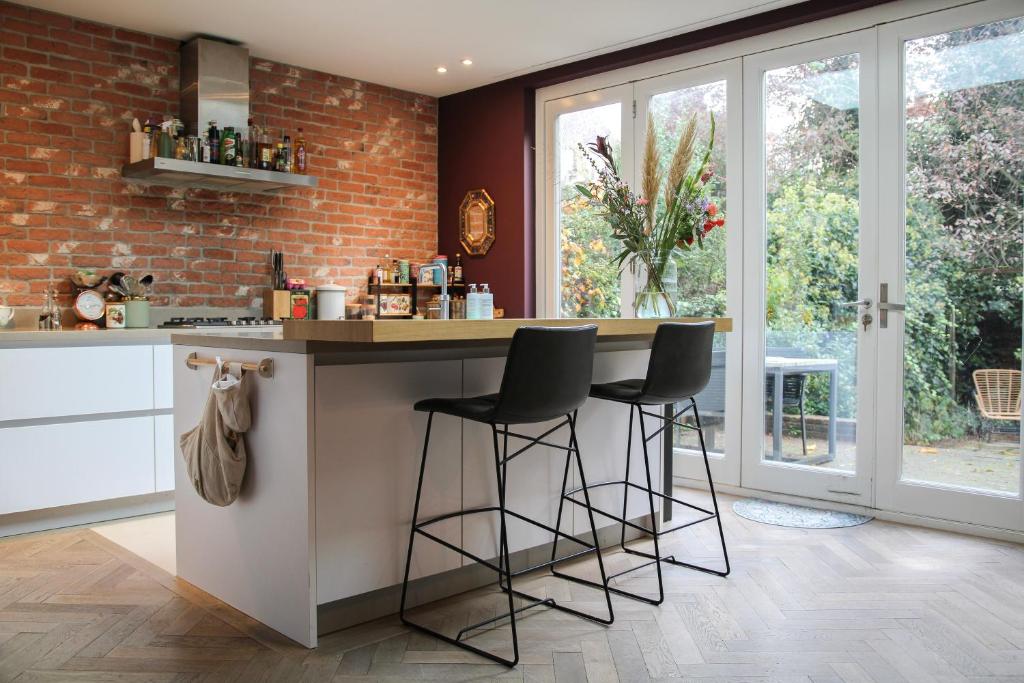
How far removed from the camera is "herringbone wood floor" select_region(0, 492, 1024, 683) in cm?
225

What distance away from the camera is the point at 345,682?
7.09 feet

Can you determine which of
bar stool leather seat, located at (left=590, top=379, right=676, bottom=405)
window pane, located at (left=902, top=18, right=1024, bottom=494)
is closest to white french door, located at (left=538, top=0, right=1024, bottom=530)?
window pane, located at (left=902, top=18, right=1024, bottom=494)

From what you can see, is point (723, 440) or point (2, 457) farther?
point (723, 440)

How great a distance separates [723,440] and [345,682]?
114 inches

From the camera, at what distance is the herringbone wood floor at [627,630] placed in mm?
2254

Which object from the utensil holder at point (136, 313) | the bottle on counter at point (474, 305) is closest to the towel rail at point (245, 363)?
the bottle on counter at point (474, 305)

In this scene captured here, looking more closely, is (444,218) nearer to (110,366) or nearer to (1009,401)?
(110,366)

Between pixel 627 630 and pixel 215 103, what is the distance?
3.79m

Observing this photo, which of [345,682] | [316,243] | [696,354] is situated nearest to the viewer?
[345,682]

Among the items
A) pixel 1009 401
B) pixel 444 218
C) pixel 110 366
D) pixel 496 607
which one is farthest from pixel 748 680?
pixel 444 218

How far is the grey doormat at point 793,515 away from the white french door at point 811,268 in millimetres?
106

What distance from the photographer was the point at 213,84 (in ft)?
15.4

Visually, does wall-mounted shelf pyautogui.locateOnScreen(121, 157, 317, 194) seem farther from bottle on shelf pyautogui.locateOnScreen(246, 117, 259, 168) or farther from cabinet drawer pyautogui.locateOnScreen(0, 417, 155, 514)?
cabinet drawer pyautogui.locateOnScreen(0, 417, 155, 514)

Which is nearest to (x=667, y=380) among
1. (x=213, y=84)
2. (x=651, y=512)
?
(x=651, y=512)
